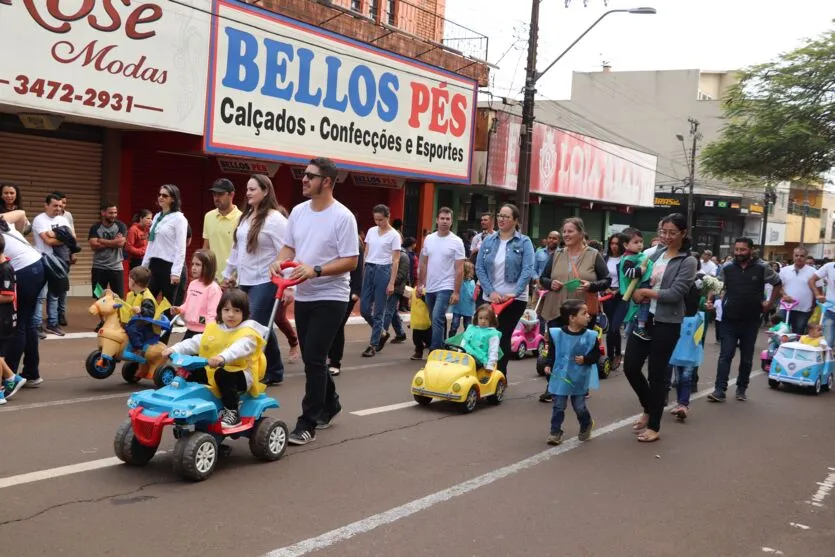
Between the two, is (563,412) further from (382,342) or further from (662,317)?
(382,342)

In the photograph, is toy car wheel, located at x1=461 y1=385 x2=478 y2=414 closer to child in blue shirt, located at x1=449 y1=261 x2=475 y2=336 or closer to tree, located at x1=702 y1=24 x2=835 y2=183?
child in blue shirt, located at x1=449 y1=261 x2=475 y2=336

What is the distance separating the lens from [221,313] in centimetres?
602

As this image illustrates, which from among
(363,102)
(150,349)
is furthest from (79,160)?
(150,349)

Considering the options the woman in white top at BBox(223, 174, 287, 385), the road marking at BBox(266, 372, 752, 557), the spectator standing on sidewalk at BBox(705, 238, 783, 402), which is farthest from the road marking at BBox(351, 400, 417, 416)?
the spectator standing on sidewalk at BBox(705, 238, 783, 402)

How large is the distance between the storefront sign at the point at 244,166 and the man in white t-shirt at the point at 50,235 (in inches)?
233

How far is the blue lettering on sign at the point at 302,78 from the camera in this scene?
16294 mm

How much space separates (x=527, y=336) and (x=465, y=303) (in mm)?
1827

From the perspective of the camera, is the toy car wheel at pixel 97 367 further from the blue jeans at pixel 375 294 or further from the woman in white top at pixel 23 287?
the blue jeans at pixel 375 294

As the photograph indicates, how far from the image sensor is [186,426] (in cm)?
552

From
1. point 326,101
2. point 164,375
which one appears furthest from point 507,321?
point 326,101

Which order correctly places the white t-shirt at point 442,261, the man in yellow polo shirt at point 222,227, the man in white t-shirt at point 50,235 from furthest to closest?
the man in white t-shirt at point 50,235
the white t-shirt at point 442,261
the man in yellow polo shirt at point 222,227

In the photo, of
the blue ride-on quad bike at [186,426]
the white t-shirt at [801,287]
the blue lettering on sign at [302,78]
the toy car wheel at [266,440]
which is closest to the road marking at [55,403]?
the blue ride-on quad bike at [186,426]

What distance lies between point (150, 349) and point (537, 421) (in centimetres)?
370

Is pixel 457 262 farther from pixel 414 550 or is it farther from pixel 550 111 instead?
pixel 550 111
